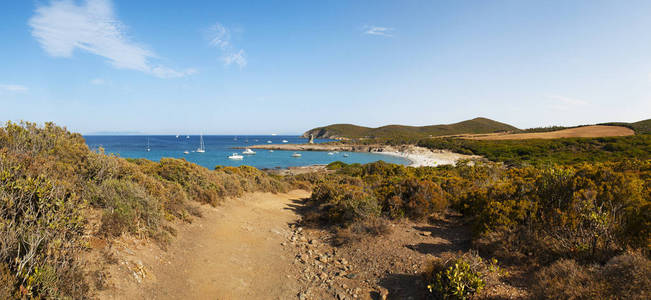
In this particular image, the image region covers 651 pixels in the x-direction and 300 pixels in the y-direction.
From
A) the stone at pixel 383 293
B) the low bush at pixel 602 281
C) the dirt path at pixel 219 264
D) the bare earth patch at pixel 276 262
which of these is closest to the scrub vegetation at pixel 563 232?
the low bush at pixel 602 281

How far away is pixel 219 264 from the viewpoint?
6.37 m

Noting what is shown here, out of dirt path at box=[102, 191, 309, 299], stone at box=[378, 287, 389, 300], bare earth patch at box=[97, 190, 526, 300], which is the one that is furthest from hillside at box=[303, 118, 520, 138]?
stone at box=[378, 287, 389, 300]

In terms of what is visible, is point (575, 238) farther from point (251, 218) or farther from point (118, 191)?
point (118, 191)

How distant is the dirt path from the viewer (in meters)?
5.08

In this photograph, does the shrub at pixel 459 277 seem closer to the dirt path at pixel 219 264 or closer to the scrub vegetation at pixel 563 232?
the scrub vegetation at pixel 563 232

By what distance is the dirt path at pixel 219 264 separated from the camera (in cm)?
508

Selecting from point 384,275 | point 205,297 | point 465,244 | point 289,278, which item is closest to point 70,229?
point 205,297

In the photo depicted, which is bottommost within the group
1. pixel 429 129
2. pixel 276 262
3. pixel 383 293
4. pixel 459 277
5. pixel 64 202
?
pixel 276 262

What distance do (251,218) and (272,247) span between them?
291cm

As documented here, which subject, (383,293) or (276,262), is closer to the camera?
(383,293)

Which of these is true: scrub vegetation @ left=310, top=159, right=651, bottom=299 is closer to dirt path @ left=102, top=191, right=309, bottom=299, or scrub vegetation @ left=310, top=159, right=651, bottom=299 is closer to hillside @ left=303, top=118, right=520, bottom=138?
dirt path @ left=102, top=191, right=309, bottom=299

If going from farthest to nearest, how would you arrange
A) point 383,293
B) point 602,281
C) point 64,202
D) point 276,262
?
point 276,262 → point 383,293 → point 64,202 → point 602,281

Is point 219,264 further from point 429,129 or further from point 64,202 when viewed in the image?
point 429,129

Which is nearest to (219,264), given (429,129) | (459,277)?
(459,277)
